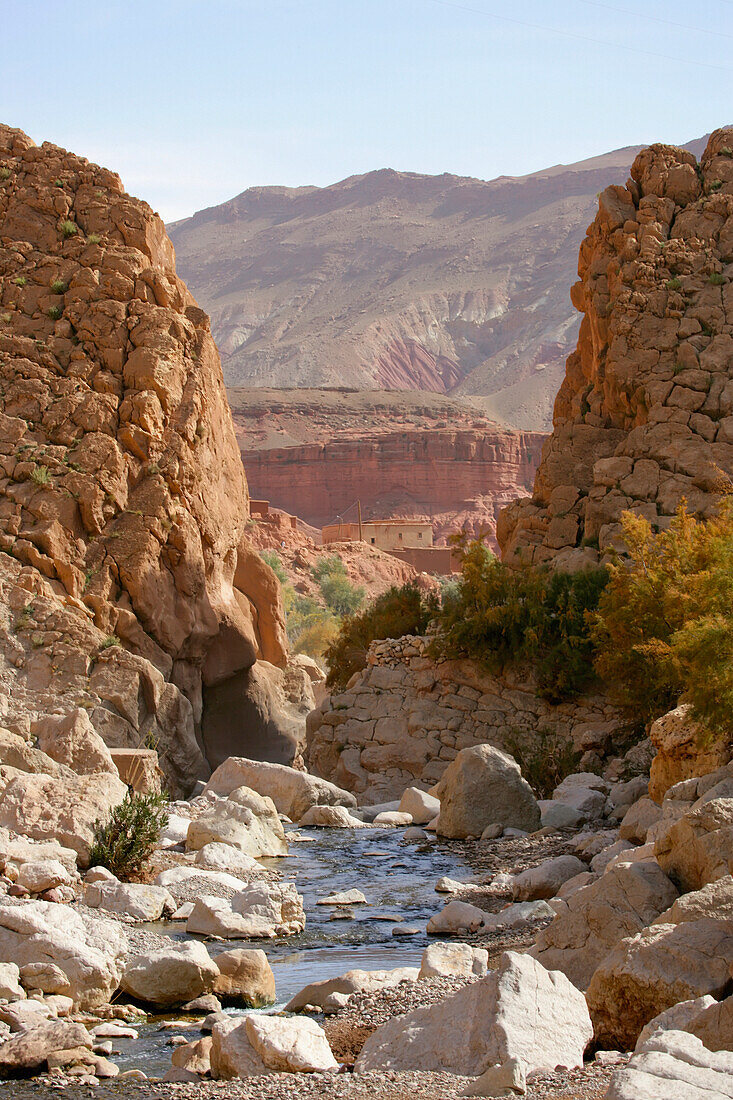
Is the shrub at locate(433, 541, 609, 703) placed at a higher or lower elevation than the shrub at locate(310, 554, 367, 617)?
higher

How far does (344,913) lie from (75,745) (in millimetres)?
3489

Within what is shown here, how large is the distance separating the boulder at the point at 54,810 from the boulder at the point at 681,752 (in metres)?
4.73

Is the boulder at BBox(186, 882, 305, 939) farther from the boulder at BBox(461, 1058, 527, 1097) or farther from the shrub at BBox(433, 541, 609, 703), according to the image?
the shrub at BBox(433, 541, 609, 703)

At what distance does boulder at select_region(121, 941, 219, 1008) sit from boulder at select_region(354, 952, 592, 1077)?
1710mm

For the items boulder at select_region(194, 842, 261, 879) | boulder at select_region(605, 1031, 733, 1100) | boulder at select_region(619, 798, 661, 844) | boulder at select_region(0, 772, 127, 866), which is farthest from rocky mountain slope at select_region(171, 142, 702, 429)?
boulder at select_region(605, 1031, 733, 1100)

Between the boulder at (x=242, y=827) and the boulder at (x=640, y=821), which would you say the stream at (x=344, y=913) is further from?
the boulder at (x=640, y=821)

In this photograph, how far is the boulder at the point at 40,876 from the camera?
8.27 m

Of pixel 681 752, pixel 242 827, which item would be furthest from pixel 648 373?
pixel 242 827


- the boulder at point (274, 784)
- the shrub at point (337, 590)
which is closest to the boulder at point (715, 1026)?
the boulder at point (274, 784)

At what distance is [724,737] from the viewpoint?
993 centimetres

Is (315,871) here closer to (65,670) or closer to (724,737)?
(724,737)

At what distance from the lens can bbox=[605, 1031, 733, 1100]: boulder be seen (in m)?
3.71

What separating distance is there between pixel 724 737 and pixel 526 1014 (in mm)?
5415

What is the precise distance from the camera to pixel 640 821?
378 inches
